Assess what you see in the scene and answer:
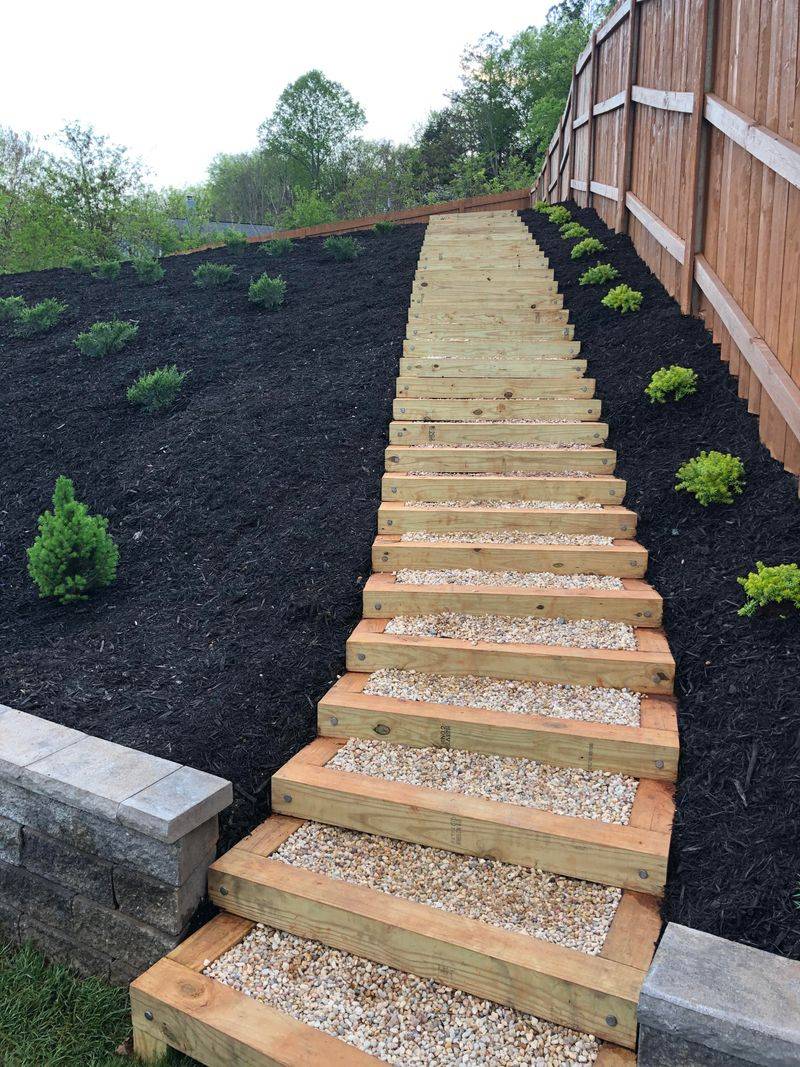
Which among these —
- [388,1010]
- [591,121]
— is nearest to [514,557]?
[388,1010]

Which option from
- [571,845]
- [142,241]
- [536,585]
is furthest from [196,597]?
[142,241]

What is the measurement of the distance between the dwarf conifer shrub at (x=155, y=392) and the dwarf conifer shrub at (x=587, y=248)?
14.9 ft

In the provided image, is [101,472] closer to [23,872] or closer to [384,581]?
[384,581]

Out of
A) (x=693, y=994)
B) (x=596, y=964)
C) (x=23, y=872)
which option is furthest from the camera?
(x=23, y=872)

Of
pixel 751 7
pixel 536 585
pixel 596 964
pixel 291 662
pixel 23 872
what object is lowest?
pixel 23 872

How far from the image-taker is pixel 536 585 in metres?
3.77

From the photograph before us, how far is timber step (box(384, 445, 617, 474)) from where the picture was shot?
4691mm

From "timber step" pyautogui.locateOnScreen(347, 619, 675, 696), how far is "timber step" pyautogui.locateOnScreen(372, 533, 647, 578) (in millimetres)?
473

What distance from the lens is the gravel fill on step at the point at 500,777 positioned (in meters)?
2.68

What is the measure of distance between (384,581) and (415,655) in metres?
0.62

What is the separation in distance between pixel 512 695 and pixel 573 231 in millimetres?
7317

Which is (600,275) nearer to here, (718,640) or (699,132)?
(699,132)

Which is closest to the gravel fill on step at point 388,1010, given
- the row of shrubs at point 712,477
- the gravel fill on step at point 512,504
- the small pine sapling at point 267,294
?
the row of shrubs at point 712,477

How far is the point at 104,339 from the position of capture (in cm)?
704
